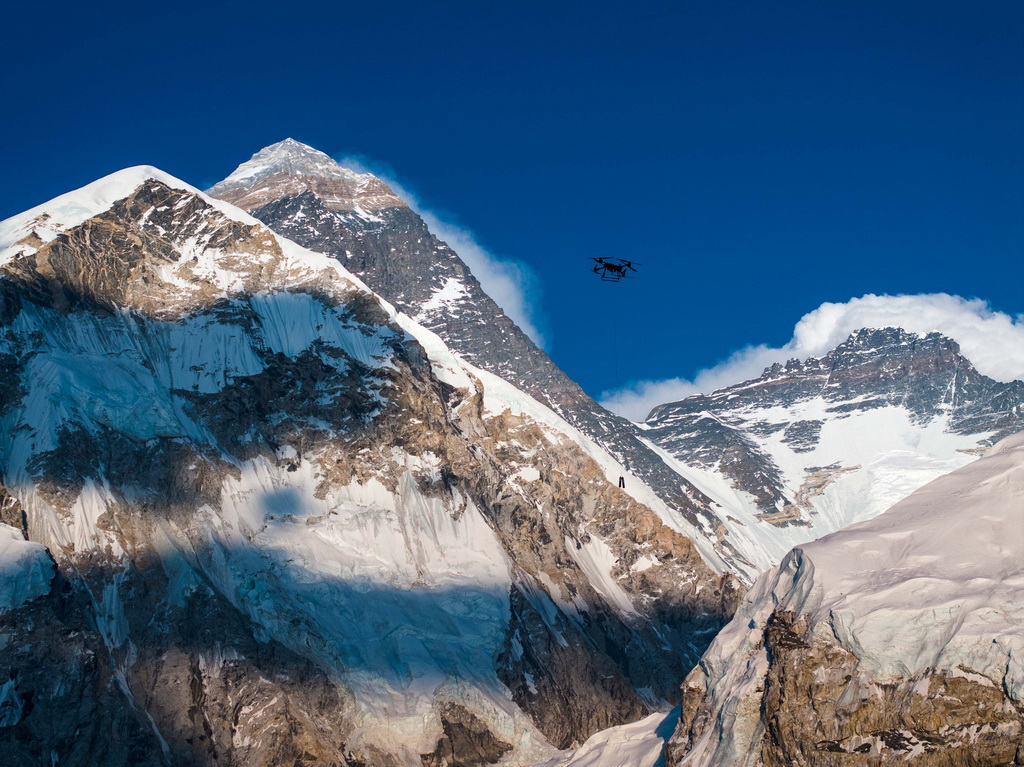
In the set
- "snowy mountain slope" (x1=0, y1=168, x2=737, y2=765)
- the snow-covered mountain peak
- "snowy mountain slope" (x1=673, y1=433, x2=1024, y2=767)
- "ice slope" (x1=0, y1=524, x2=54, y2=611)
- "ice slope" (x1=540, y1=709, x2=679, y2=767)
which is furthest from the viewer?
the snow-covered mountain peak

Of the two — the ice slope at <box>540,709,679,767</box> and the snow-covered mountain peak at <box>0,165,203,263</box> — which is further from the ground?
the snow-covered mountain peak at <box>0,165,203,263</box>

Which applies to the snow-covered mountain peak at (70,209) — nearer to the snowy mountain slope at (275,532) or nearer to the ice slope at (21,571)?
the snowy mountain slope at (275,532)

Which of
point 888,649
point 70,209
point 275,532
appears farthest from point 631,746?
point 70,209

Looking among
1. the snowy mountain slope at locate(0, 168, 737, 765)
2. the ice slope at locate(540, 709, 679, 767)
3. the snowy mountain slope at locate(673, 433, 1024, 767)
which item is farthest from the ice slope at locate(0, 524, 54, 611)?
the snowy mountain slope at locate(673, 433, 1024, 767)

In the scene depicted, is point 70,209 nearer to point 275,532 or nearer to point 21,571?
point 275,532

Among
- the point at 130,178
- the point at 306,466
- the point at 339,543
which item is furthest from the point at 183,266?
the point at 339,543

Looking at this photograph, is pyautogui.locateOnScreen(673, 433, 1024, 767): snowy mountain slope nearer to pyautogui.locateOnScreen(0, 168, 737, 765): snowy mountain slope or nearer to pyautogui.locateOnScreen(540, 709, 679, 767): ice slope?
pyautogui.locateOnScreen(540, 709, 679, 767): ice slope

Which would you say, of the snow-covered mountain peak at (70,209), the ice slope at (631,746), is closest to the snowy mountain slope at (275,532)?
the snow-covered mountain peak at (70,209)
